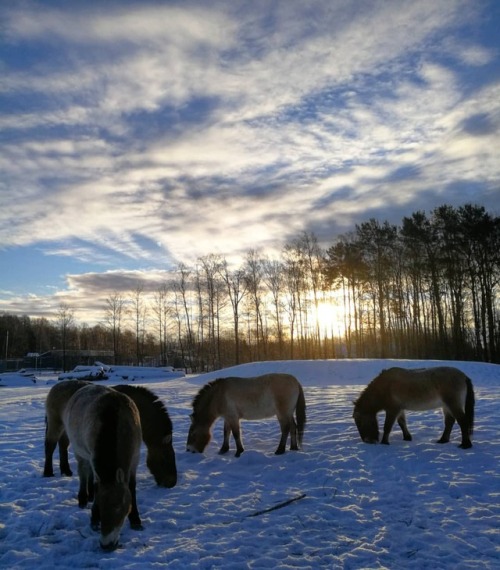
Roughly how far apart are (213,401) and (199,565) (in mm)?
5020

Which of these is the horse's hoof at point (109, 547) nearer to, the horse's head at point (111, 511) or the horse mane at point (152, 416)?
the horse's head at point (111, 511)

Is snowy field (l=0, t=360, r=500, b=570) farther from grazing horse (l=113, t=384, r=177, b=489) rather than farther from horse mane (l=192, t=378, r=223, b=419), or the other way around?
horse mane (l=192, t=378, r=223, b=419)

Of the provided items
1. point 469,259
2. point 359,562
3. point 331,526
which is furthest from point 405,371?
point 469,259

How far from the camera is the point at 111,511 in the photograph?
4.53m

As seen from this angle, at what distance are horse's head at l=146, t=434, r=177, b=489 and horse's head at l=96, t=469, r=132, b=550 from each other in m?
2.41

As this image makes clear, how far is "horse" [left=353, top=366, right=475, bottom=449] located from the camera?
355 inches

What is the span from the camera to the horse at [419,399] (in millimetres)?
9016

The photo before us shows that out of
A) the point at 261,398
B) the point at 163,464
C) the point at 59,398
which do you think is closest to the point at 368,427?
the point at 261,398

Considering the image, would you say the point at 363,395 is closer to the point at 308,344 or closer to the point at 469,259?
the point at 469,259

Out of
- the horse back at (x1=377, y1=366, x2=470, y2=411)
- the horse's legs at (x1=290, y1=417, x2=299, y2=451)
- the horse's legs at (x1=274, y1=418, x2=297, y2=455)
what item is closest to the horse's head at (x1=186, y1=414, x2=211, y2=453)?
the horse's legs at (x1=274, y1=418, x2=297, y2=455)

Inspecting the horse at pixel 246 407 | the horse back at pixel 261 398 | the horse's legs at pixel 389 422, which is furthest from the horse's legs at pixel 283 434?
the horse's legs at pixel 389 422

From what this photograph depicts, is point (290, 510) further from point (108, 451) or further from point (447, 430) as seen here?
Result: point (447, 430)

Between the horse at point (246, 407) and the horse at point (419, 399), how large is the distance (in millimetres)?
1511

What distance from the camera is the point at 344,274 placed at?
4781 centimetres
